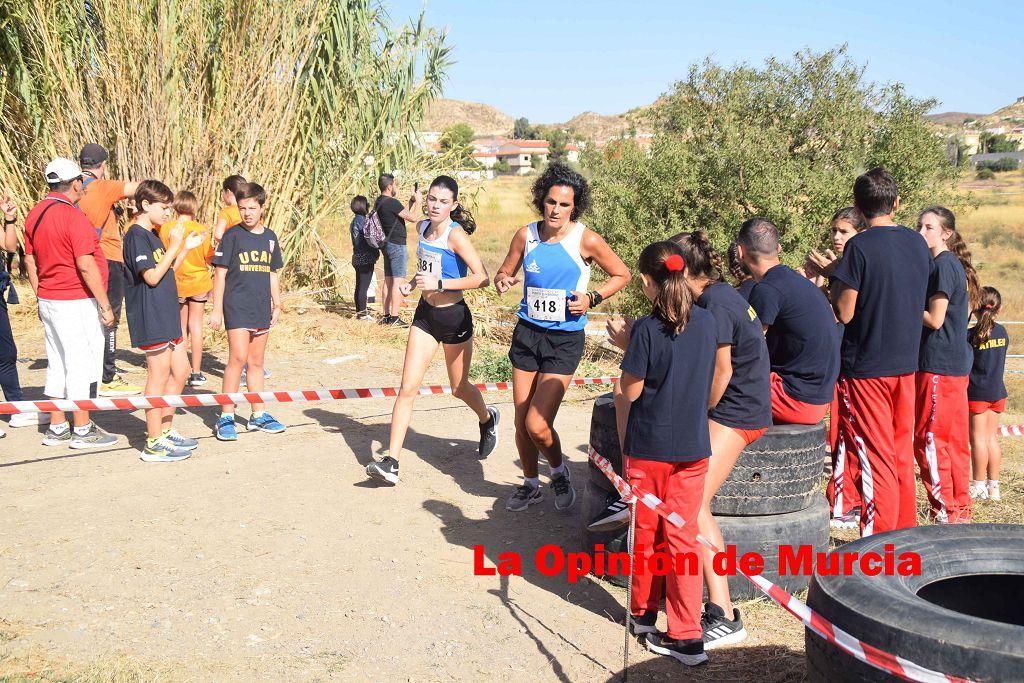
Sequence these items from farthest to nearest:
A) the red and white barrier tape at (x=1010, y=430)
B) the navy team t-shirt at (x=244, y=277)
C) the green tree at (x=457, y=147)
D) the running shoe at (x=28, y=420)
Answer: the green tree at (x=457, y=147) < the red and white barrier tape at (x=1010, y=430) < the running shoe at (x=28, y=420) < the navy team t-shirt at (x=244, y=277)

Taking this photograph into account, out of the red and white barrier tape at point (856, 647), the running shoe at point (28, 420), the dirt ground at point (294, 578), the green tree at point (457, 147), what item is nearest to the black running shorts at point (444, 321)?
the dirt ground at point (294, 578)

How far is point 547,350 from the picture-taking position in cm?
577

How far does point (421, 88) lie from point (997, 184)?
6027cm

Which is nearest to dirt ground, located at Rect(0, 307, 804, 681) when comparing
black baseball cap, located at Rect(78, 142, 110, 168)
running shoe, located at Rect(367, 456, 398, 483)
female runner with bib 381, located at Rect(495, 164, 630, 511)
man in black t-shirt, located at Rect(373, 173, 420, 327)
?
running shoe, located at Rect(367, 456, 398, 483)

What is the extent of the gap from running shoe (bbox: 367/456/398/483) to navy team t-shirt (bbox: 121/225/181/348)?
1.89 m

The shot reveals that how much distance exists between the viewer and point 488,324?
42.9 ft

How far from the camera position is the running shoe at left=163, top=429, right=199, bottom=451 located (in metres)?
7.11

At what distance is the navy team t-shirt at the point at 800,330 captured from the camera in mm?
5109

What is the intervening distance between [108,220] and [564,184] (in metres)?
5.39

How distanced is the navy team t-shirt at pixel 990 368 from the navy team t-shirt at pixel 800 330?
2.31 m

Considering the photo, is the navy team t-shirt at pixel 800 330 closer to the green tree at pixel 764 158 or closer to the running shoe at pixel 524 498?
the running shoe at pixel 524 498

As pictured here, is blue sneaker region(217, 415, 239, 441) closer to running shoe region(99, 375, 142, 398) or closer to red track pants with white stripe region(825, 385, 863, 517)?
running shoe region(99, 375, 142, 398)

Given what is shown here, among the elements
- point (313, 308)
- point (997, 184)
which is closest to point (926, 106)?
point (313, 308)

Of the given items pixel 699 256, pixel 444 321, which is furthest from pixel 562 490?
pixel 699 256
